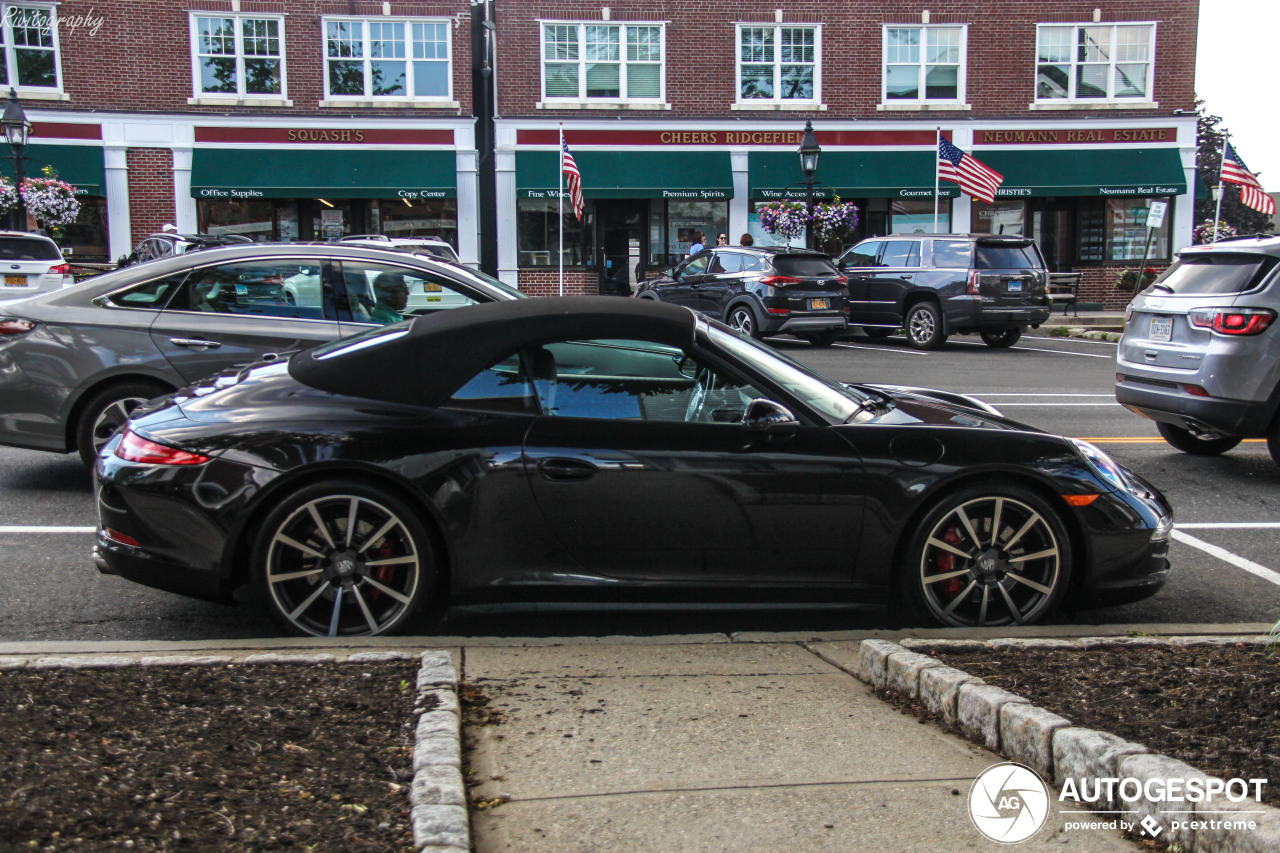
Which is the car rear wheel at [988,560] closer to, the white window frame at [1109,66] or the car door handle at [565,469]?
the car door handle at [565,469]

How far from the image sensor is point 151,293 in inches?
299

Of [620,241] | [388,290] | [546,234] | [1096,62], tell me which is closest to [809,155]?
[620,241]

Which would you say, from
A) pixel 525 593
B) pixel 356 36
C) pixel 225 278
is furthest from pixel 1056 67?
pixel 525 593

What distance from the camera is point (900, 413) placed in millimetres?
5270

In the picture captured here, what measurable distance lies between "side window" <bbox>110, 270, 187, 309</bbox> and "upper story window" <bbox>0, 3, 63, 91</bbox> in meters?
23.7

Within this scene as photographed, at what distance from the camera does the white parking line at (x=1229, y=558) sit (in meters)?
6.13

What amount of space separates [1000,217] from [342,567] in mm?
29092

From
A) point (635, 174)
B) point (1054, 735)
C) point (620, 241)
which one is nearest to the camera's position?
point (1054, 735)

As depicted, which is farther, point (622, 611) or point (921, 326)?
point (921, 326)

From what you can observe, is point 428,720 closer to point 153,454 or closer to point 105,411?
point 153,454

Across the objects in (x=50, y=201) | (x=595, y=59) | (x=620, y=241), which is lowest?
(x=620, y=241)

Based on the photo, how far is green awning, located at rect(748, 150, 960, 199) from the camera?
96.4 ft

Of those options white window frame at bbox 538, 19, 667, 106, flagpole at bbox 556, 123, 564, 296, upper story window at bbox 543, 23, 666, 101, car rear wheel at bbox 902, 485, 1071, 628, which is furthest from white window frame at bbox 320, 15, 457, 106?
car rear wheel at bbox 902, 485, 1071, 628

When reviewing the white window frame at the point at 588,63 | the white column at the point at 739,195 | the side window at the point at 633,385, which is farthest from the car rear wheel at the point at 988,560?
the white window frame at the point at 588,63
